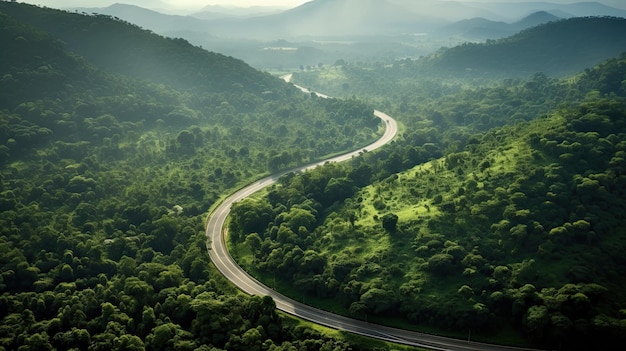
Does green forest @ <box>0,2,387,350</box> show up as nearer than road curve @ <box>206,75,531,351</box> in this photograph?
No

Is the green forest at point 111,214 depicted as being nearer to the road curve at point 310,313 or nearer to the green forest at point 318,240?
the green forest at point 318,240

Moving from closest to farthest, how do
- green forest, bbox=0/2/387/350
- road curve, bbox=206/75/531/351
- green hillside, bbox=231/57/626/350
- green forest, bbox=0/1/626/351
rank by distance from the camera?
road curve, bbox=206/75/531/351, green forest, bbox=0/1/626/351, green forest, bbox=0/2/387/350, green hillside, bbox=231/57/626/350

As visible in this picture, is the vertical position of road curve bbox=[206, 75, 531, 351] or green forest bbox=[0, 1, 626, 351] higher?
green forest bbox=[0, 1, 626, 351]

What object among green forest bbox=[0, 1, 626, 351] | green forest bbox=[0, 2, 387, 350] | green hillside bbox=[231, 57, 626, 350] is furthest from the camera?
green hillside bbox=[231, 57, 626, 350]

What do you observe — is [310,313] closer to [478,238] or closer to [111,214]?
[478,238]

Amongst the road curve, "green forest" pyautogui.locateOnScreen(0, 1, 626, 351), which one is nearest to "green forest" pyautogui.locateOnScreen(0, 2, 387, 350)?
"green forest" pyautogui.locateOnScreen(0, 1, 626, 351)

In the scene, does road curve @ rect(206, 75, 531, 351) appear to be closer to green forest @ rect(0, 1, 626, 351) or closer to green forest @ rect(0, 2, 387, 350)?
green forest @ rect(0, 1, 626, 351)
